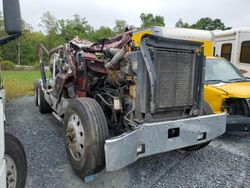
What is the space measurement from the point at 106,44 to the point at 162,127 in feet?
7.47

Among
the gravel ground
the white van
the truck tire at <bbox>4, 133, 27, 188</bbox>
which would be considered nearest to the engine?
the gravel ground

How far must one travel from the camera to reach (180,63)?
9.96 ft

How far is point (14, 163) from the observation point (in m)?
2.37

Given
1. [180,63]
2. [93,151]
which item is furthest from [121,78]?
[93,151]

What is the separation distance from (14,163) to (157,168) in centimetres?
205

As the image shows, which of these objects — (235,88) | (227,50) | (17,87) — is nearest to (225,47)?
(227,50)

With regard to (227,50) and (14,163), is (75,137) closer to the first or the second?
A: (14,163)

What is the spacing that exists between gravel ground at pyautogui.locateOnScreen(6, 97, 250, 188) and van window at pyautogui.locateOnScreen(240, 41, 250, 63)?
17.6 feet

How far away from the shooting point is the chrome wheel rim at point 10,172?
226 centimetres

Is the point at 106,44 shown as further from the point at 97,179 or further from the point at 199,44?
the point at 97,179

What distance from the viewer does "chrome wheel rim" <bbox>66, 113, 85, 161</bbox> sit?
3.01 meters

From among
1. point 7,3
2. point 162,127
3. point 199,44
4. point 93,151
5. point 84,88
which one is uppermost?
point 7,3

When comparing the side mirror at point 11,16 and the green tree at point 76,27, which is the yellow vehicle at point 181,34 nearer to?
the side mirror at point 11,16

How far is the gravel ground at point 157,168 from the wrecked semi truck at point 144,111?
424 mm
